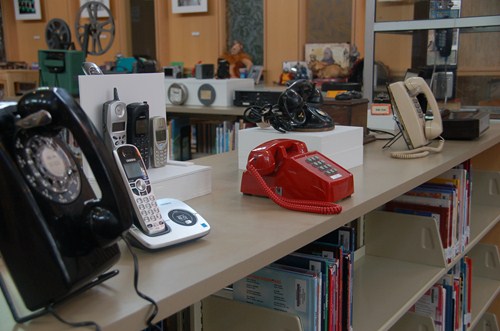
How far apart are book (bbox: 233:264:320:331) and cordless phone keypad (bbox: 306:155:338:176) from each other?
21 cm

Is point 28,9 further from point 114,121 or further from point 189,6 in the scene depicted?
point 114,121

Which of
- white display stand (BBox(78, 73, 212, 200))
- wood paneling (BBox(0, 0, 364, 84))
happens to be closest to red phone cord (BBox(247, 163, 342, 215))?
white display stand (BBox(78, 73, 212, 200))

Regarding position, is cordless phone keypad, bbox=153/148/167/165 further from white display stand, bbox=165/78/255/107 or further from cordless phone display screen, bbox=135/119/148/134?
white display stand, bbox=165/78/255/107

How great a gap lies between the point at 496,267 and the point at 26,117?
7.26 ft

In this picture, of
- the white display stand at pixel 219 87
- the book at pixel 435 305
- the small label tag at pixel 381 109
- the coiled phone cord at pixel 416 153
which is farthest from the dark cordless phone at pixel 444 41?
the white display stand at pixel 219 87

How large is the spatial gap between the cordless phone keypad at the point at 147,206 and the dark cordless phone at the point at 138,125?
28 cm

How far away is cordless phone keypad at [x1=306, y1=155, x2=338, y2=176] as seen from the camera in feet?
4.11

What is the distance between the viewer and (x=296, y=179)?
4.04ft

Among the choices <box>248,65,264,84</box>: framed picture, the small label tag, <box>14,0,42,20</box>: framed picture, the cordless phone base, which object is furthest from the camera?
<box>14,0,42,20</box>: framed picture

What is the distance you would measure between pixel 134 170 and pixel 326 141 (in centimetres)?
65

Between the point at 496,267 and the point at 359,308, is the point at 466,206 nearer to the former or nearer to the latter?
the point at 496,267

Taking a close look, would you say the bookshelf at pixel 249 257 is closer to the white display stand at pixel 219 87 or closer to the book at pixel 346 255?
the book at pixel 346 255

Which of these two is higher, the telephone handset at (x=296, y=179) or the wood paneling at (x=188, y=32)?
the wood paneling at (x=188, y=32)

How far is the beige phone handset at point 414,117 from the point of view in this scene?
73.9 inches
